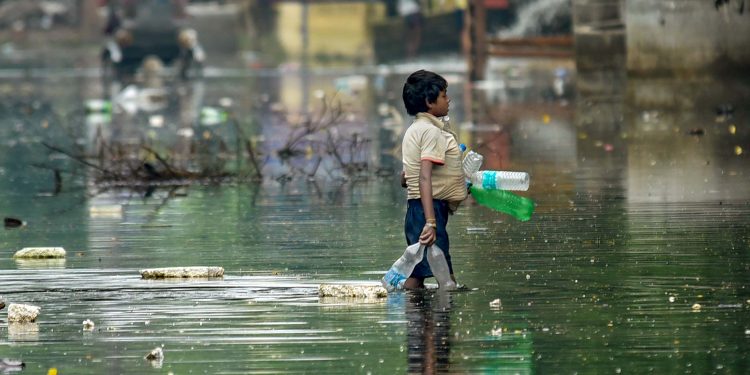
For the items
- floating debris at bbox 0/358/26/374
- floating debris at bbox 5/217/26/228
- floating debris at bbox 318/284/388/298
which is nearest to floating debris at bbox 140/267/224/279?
floating debris at bbox 318/284/388/298

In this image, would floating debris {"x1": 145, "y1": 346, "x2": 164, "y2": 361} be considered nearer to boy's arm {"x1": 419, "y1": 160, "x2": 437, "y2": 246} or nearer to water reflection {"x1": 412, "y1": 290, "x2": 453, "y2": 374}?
water reflection {"x1": 412, "y1": 290, "x2": 453, "y2": 374}

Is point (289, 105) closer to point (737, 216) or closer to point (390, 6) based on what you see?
point (737, 216)

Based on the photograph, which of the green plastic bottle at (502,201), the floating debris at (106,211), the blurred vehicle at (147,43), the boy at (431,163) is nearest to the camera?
the boy at (431,163)

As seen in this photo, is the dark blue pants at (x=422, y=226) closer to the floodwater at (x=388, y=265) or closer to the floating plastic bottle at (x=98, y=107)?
the floodwater at (x=388, y=265)

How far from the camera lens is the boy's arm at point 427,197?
911cm

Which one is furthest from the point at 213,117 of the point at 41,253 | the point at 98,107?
the point at 41,253

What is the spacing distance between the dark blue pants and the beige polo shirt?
0.13 feet

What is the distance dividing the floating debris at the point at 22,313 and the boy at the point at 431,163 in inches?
73.4

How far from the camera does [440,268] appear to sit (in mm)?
9141

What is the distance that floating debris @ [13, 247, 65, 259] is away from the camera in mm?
11008

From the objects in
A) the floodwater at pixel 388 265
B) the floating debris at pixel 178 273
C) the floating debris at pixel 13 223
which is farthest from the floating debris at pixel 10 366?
the floating debris at pixel 13 223

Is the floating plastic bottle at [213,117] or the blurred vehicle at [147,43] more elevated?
the blurred vehicle at [147,43]

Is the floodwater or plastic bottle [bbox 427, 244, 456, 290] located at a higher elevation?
plastic bottle [bbox 427, 244, 456, 290]

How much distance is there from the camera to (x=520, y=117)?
24922mm
